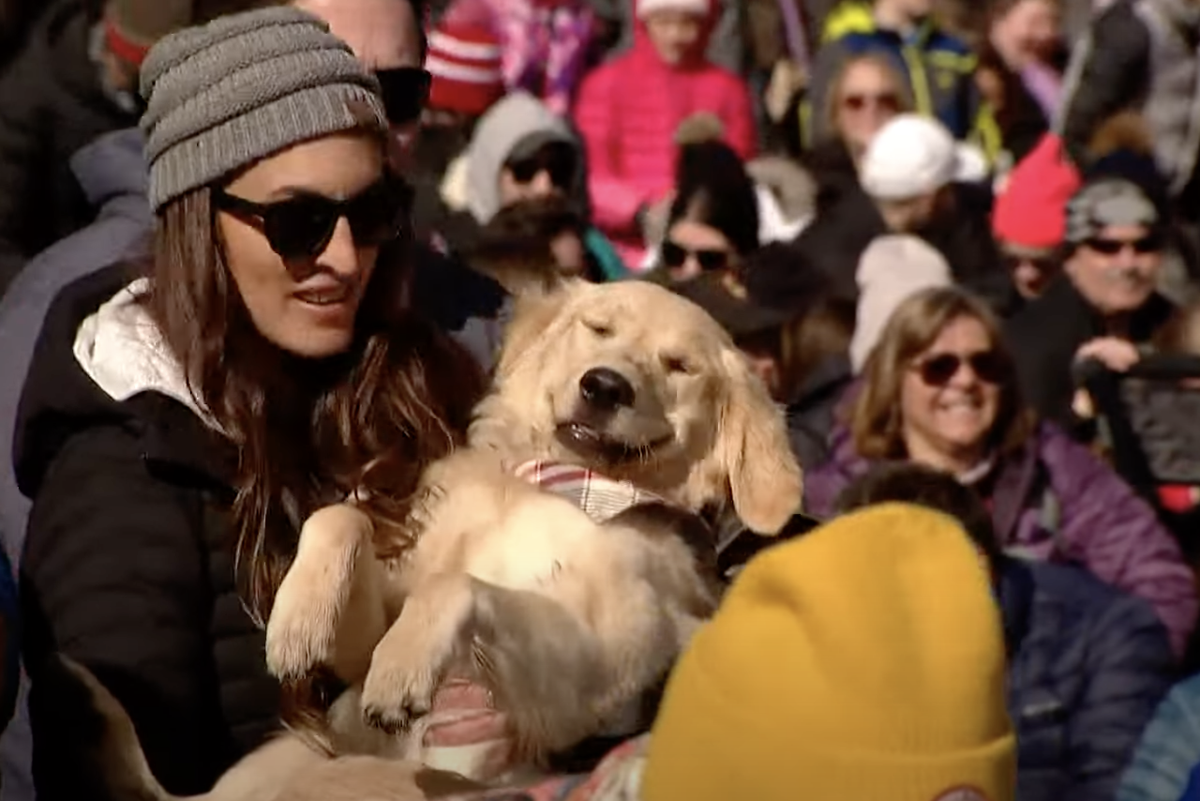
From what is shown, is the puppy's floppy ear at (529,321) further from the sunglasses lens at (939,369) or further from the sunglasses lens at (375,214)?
the sunglasses lens at (939,369)

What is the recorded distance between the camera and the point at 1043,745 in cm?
638

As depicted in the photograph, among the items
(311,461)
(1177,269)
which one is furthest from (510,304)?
(1177,269)

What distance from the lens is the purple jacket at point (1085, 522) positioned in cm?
706

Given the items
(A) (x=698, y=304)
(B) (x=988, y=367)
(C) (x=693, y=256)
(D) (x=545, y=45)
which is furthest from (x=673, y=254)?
(A) (x=698, y=304)

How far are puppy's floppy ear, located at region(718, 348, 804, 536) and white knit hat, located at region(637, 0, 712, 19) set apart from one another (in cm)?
734

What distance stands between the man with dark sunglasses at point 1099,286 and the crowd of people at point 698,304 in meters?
0.02

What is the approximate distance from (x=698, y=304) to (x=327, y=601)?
1652 mm

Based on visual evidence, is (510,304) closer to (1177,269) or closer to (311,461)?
(311,461)

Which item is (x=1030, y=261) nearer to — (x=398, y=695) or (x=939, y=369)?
(x=939, y=369)

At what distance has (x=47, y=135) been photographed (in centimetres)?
683

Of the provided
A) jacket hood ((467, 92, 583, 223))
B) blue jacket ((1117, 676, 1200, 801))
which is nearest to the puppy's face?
blue jacket ((1117, 676, 1200, 801))

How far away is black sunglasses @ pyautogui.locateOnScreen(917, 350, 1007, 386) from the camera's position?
722 cm

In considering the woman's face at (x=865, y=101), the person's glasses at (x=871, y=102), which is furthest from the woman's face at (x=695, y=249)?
the person's glasses at (x=871, y=102)

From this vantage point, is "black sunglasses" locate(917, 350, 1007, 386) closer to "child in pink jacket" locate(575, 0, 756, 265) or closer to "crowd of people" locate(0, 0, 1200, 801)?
"crowd of people" locate(0, 0, 1200, 801)
